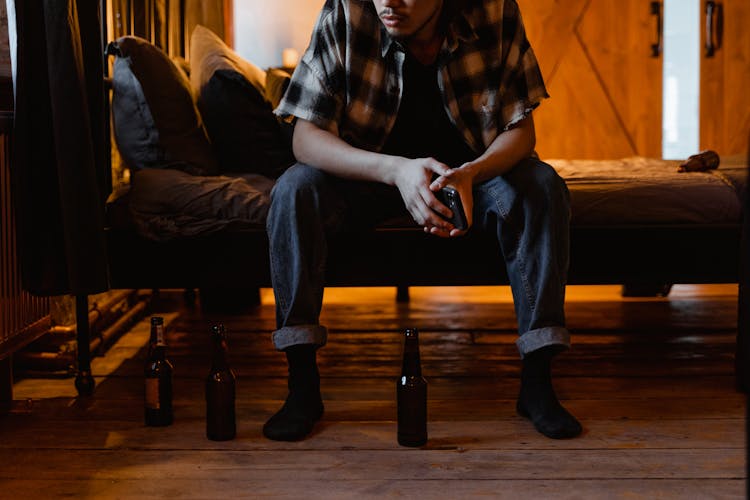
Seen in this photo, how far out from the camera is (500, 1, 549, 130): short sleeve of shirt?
1.83 metres

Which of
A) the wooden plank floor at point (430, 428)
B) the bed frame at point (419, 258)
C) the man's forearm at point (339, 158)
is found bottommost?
the wooden plank floor at point (430, 428)

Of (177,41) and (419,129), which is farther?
(177,41)

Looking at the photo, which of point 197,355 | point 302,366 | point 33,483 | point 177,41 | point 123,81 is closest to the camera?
point 33,483

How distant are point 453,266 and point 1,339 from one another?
1.03 meters

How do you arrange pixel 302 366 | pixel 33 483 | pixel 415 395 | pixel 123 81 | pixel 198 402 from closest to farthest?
pixel 33 483, pixel 415 395, pixel 302 366, pixel 198 402, pixel 123 81

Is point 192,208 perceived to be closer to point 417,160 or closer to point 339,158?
point 339,158

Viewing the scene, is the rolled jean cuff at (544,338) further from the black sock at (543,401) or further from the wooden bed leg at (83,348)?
the wooden bed leg at (83,348)

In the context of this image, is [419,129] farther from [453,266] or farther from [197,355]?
[197,355]

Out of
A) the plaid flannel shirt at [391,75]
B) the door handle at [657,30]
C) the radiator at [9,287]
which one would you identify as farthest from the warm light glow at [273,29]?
the radiator at [9,287]

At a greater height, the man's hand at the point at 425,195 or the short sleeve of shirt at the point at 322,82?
the short sleeve of shirt at the point at 322,82

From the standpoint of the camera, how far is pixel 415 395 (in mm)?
1546

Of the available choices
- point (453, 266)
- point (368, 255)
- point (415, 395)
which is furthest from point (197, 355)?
point (415, 395)

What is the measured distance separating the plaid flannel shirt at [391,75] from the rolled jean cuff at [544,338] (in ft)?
1.52

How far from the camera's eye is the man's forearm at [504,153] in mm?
1706
